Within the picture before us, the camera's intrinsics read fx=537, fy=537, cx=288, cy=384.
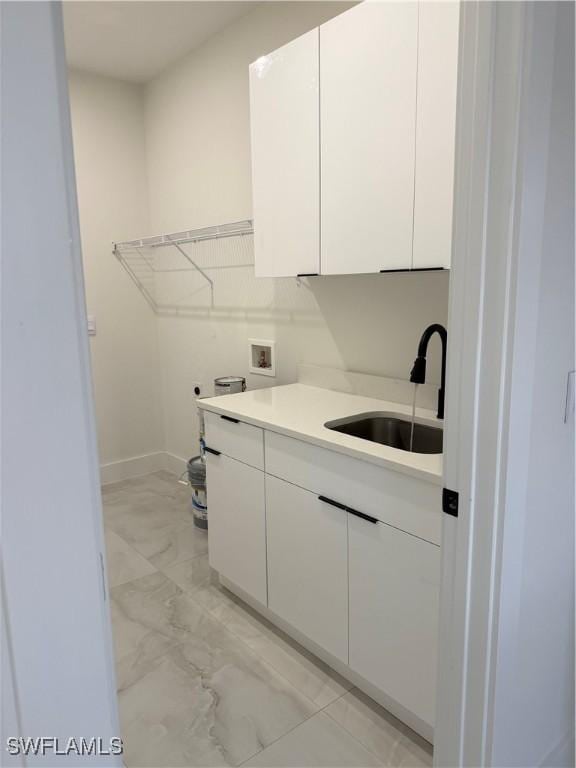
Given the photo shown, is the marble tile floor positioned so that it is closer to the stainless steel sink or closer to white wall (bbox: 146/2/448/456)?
the stainless steel sink

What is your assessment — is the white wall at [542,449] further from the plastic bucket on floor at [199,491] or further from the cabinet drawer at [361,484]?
the plastic bucket on floor at [199,491]

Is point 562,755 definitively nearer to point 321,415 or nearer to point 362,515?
point 362,515

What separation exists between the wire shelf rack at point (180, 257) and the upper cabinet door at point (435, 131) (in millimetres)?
1293

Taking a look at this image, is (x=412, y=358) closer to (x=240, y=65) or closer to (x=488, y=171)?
(x=488, y=171)

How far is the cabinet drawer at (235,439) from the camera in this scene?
2.03m

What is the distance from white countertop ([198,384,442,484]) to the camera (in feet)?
4.94

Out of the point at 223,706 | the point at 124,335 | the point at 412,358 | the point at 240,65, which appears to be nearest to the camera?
the point at 223,706

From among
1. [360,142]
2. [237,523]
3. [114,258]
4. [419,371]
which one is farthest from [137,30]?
[237,523]

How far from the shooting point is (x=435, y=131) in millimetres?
1553

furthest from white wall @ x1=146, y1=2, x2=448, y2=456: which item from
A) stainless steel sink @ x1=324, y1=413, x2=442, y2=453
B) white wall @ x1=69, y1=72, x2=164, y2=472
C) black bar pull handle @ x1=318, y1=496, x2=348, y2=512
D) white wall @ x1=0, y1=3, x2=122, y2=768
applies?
white wall @ x1=0, y1=3, x2=122, y2=768

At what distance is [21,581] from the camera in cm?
53

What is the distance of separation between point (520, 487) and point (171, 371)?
9.90ft

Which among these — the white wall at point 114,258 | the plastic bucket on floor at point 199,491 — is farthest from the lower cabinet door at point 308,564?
the white wall at point 114,258

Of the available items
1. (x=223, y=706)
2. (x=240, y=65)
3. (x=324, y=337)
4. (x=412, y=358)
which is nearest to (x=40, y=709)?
(x=223, y=706)
